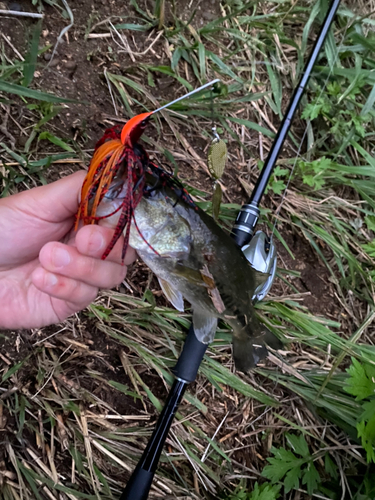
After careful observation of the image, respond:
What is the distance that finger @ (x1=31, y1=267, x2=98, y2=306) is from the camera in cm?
143

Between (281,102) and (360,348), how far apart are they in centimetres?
203

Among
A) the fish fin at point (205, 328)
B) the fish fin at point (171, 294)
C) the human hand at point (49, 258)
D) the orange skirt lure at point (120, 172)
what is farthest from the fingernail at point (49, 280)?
the fish fin at point (205, 328)

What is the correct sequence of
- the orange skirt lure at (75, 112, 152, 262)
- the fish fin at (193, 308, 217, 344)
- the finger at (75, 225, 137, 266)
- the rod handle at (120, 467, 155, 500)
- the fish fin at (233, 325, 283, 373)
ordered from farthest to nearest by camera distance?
1. the fish fin at (233, 325, 283, 373)
2. the fish fin at (193, 308, 217, 344)
3. the rod handle at (120, 467, 155, 500)
4. the finger at (75, 225, 137, 266)
5. the orange skirt lure at (75, 112, 152, 262)

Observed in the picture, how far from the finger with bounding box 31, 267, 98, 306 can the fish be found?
0.29m

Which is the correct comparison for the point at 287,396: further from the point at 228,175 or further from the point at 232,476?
the point at 228,175

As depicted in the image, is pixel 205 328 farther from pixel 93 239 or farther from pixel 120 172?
pixel 120 172

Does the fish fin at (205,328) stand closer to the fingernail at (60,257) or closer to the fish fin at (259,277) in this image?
the fish fin at (259,277)

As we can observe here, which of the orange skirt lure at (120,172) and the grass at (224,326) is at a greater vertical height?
the orange skirt lure at (120,172)

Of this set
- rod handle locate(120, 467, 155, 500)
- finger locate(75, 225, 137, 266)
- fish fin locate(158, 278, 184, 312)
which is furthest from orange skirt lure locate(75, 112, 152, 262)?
rod handle locate(120, 467, 155, 500)

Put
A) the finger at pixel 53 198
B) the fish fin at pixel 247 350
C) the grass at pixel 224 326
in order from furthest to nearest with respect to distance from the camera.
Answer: the grass at pixel 224 326
the fish fin at pixel 247 350
the finger at pixel 53 198

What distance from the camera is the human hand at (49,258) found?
54.9 inches

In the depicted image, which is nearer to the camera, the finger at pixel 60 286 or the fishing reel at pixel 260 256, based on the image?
the finger at pixel 60 286

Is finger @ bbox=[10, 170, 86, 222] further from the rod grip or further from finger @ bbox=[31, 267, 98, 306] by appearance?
the rod grip

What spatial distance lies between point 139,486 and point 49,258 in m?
1.23
